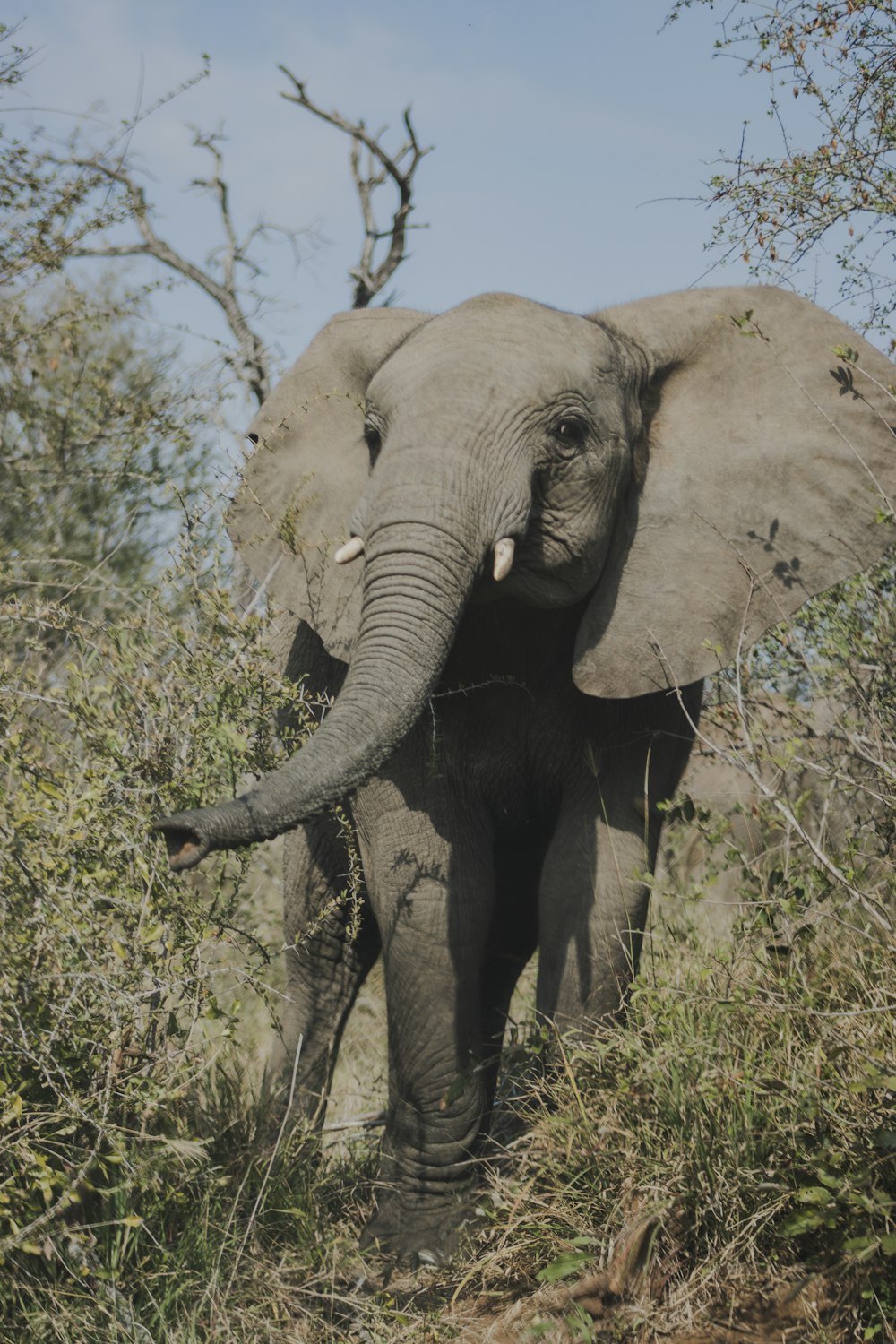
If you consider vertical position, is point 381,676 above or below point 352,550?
below

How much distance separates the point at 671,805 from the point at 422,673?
86cm

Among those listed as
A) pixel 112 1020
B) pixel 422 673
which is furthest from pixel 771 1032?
pixel 112 1020

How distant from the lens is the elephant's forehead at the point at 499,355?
498cm

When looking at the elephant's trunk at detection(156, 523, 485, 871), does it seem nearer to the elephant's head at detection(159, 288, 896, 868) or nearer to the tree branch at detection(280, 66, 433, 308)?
the elephant's head at detection(159, 288, 896, 868)

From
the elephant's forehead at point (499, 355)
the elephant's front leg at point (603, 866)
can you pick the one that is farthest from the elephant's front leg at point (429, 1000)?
the elephant's forehead at point (499, 355)

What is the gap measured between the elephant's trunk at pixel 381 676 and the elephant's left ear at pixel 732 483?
2.43 feet

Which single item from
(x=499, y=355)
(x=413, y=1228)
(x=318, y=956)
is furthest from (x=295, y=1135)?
(x=499, y=355)

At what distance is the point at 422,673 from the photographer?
14.8ft

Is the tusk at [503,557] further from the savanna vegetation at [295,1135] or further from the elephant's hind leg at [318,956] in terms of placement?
the elephant's hind leg at [318,956]

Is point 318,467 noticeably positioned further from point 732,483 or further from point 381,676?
point 381,676

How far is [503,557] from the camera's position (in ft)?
15.6

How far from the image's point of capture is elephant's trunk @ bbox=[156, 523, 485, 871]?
383 cm

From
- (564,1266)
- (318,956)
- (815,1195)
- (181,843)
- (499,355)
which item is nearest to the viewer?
(181,843)

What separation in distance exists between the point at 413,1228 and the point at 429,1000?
74 centimetres
